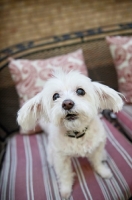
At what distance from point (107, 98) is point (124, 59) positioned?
555 mm

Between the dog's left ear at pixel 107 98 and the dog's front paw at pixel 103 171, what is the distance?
0.31 meters

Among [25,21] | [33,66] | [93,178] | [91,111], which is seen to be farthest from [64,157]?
[25,21]

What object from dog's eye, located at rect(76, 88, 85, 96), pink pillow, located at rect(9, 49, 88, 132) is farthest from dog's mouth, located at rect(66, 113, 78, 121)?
pink pillow, located at rect(9, 49, 88, 132)

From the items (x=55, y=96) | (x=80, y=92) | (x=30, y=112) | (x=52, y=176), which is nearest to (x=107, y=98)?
(x=80, y=92)

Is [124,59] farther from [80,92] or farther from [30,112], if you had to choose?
[30,112]

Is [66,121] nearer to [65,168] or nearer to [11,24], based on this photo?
[65,168]

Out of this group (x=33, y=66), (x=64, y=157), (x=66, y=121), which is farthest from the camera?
(x=33, y=66)

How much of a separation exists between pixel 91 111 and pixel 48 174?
1.45ft

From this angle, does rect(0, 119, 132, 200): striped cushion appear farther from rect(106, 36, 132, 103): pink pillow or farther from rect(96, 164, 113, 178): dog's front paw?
rect(106, 36, 132, 103): pink pillow

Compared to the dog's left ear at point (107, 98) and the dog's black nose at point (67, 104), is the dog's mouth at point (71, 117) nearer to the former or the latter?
the dog's black nose at point (67, 104)

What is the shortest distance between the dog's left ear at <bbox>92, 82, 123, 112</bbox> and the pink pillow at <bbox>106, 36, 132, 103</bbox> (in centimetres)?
48

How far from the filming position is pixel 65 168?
0.81 m

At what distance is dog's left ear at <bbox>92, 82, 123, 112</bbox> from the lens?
0.69 meters

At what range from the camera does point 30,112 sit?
2.36ft
